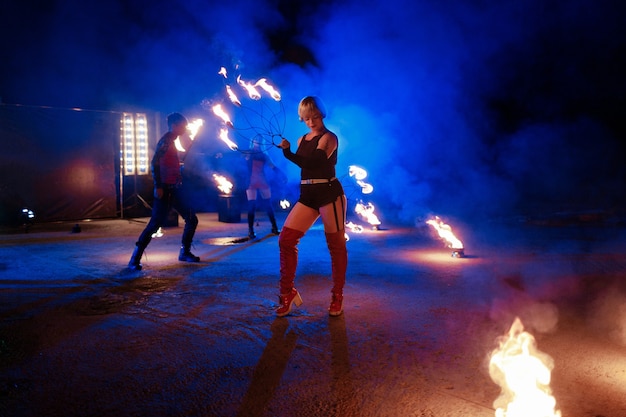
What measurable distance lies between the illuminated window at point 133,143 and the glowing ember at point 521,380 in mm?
12971

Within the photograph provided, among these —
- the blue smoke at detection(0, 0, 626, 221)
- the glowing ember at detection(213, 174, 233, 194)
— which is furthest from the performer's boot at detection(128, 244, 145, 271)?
the blue smoke at detection(0, 0, 626, 221)

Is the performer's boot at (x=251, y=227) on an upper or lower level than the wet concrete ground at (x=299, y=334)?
upper

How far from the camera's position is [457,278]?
20.3ft

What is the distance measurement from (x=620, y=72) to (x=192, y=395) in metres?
19.0

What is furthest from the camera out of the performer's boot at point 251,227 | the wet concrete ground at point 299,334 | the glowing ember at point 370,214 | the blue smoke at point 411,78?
the blue smoke at point 411,78

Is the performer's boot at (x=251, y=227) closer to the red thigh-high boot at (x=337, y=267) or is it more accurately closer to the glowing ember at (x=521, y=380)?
the red thigh-high boot at (x=337, y=267)

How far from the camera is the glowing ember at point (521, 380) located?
8.41 feet

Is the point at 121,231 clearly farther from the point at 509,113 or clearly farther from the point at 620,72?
the point at 620,72

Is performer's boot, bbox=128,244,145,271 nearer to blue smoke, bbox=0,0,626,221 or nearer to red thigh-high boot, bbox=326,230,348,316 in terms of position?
red thigh-high boot, bbox=326,230,348,316

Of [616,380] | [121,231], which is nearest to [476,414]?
[616,380]

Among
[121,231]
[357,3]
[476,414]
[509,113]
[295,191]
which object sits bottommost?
[476,414]

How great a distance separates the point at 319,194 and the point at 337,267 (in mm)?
704

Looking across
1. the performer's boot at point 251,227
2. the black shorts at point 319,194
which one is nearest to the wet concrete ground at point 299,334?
the black shorts at point 319,194

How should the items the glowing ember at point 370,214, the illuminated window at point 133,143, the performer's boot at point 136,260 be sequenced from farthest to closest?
the illuminated window at point 133,143 < the glowing ember at point 370,214 < the performer's boot at point 136,260
